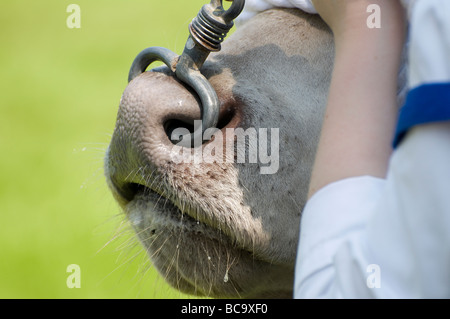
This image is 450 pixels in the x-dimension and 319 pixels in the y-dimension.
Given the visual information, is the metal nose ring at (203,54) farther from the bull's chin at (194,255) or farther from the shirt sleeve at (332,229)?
the shirt sleeve at (332,229)

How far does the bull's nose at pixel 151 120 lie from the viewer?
1.15 meters

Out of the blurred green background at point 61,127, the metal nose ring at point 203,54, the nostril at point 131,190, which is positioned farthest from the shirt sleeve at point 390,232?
the blurred green background at point 61,127

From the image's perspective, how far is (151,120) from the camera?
1.15 meters

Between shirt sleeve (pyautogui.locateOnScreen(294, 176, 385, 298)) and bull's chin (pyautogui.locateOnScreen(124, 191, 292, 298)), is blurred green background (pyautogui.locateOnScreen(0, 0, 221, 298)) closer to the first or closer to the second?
bull's chin (pyautogui.locateOnScreen(124, 191, 292, 298))

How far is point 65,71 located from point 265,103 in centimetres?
449

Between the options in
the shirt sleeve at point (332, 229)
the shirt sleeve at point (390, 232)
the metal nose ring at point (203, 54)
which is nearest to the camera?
the shirt sleeve at point (390, 232)

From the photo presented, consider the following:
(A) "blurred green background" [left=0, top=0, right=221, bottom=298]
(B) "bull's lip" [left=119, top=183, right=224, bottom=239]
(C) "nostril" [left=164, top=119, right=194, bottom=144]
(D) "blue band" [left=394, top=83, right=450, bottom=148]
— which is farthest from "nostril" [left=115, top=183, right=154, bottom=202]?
(A) "blurred green background" [left=0, top=0, right=221, bottom=298]

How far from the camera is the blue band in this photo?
69 cm

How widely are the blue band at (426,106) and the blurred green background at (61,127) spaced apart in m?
2.01

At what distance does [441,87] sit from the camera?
70 cm
